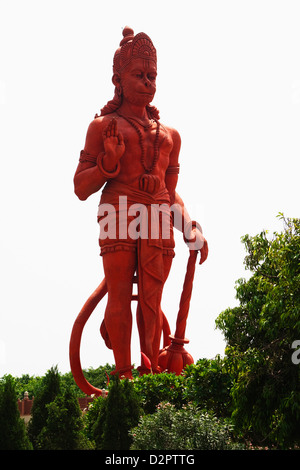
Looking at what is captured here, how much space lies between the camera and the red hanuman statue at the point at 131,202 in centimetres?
929

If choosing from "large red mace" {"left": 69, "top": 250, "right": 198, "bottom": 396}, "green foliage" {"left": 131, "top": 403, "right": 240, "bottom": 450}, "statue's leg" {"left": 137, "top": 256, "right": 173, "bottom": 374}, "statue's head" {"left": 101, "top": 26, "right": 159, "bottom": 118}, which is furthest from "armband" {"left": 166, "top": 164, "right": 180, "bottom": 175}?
"green foliage" {"left": 131, "top": 403, "right": 240, "bottom": 450}

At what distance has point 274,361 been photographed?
301 inches

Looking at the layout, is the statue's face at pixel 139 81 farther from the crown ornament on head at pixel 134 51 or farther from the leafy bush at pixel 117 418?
the leafy bush at pixel 117 418

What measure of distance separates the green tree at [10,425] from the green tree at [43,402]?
0.53m

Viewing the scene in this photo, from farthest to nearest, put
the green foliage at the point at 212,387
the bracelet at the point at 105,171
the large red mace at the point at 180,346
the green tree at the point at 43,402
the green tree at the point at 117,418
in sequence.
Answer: the large red mace at the point at 180,346
the bracelet at the point at 105,171
the green foliage at the point at 212,387
the green tree at the point at 43,402
the green tree at the point at 117,418

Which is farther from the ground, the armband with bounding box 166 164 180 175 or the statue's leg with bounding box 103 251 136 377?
the armband with bounding box 166 164 180 175

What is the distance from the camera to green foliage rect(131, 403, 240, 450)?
21.0ft

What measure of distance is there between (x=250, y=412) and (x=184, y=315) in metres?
2.51

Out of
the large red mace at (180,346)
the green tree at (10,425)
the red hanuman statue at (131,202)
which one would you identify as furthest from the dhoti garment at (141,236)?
the green tree at (10,425)

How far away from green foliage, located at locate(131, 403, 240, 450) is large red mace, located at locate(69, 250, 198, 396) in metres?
2.95

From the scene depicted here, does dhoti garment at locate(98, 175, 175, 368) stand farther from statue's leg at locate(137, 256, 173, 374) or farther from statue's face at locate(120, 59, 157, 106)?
statue's face at locate(120, 59, 157, 106)

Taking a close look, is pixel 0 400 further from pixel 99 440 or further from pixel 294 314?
pixel 294 314

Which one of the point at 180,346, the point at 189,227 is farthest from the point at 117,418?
the point at 189,227
